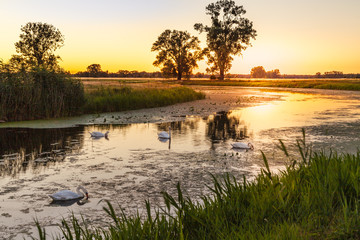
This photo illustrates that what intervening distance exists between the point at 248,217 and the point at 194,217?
0.64 meters

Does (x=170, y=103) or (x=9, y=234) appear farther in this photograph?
(x=170, y=103)

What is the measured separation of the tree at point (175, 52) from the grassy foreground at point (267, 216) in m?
65.3

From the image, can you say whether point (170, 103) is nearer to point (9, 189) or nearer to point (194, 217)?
point (9, 189)

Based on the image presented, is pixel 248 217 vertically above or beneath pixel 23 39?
beneath

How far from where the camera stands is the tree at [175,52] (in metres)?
68.7

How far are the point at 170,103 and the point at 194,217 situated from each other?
20809 mm

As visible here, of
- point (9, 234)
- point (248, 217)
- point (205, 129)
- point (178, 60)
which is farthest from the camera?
point (178, 60)

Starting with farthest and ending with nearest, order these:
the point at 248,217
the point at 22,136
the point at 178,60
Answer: the point at 178,60
the point at 22,136
the point at 248,217

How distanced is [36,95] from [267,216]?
13.9 meters

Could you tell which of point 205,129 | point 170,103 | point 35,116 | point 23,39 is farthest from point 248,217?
point 23,39

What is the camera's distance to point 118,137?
38.4ft

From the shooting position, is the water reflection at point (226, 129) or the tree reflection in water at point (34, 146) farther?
the water reflection at point (226, 129)

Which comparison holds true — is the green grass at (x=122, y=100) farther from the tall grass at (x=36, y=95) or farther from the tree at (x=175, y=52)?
the tree at (x=175, y=52)

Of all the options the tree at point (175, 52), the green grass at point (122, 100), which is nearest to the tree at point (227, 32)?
the tree at point (175, 52)
